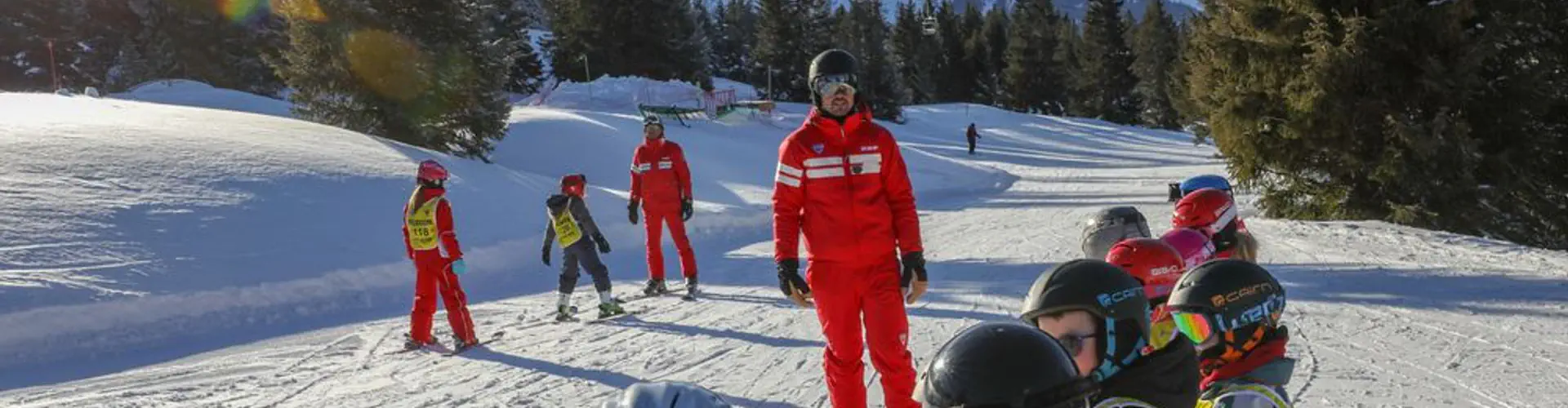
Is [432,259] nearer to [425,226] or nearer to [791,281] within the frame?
[425,226]

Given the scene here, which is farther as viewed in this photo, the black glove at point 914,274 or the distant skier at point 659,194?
the distant skier at point 659,194

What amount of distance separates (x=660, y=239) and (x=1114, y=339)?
7.93 m

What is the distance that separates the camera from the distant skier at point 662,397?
1.61m

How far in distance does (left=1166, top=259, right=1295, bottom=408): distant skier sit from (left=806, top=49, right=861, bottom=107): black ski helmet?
1994 mm

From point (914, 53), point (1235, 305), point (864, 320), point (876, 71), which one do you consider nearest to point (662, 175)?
point (864, 320)

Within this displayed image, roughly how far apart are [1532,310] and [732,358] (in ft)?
20.5

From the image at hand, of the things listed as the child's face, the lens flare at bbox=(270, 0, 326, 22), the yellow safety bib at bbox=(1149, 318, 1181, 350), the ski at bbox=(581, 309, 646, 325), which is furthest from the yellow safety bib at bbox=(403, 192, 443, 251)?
the lens flare at bbox=(270, 0, 326, 22)

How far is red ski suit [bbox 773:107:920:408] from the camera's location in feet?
15.2

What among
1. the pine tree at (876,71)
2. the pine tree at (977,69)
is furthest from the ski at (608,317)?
the pine tree at (977,69)

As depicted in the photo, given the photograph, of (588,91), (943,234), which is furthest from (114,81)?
(943,234)

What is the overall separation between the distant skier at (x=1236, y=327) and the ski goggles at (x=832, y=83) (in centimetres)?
197

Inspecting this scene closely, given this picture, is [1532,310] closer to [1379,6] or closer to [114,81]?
[1379,6]

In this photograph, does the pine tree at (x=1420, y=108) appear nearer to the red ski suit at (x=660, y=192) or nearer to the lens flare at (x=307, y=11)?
the red ski suit at (x=660, y=192)

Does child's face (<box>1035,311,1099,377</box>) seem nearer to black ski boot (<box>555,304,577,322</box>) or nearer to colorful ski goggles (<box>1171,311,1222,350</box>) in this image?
colorful ski goggles (<box>1171,311,1222,350</box>)
